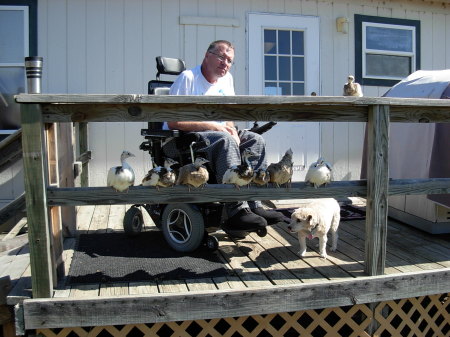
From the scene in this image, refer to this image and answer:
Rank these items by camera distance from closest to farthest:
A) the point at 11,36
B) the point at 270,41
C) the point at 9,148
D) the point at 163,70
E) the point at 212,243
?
the point at 212,243 → the point at 9,148 → the point at 163,70 → the point at 11,36 → the point at 270,41

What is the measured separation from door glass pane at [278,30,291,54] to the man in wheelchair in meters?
2.09

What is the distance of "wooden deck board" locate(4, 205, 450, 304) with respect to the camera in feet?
7.69

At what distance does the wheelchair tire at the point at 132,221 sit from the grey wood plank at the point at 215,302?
1.12 m

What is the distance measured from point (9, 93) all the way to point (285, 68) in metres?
3.13

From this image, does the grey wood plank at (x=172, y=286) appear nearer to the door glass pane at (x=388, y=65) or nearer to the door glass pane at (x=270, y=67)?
the door glass pane at (x=270, y=67)

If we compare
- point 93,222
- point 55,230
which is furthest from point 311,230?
point 93,222

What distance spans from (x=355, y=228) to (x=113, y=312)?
2.23 metres

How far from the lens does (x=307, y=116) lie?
244 centimetres

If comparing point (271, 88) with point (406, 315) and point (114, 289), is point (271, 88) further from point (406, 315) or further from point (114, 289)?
point (114, 289)

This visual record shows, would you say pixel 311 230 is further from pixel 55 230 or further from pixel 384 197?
pixel 55 230

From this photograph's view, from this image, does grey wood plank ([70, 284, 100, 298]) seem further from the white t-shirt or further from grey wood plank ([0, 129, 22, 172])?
grey wood plank ([0, 129, 22, 172])

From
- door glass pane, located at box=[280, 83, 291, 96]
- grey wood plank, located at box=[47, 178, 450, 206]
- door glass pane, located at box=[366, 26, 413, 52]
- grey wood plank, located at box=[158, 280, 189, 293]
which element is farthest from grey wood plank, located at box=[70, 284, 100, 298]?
door glass pane, located at box=[366, 26, 413, 52]

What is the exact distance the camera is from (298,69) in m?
5.45

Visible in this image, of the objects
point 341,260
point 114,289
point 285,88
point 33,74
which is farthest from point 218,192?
point 285,88
